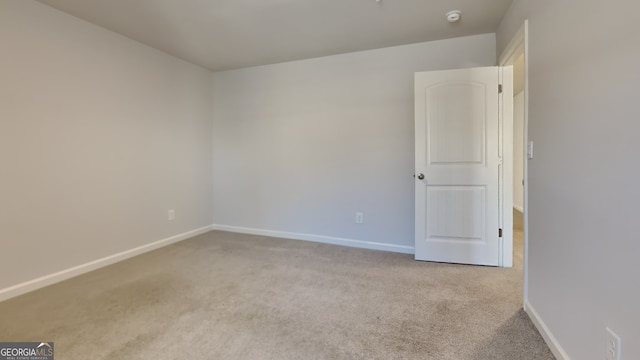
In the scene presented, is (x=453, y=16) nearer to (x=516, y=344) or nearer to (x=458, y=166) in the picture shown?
(x=458, y=166)

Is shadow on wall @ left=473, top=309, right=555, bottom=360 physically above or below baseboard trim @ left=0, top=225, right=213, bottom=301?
below

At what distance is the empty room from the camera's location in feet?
4.64

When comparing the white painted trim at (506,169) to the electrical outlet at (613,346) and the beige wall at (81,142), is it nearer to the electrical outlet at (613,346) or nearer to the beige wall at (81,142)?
the electrical outlet at (613,346)

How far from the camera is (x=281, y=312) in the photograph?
6.77 ft

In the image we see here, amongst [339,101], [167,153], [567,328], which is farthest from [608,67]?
[167,153]

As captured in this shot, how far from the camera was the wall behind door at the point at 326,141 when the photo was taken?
11.0 feet

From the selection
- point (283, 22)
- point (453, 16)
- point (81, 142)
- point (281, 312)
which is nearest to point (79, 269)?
point (81, 142)

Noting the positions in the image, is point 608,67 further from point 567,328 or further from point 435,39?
point 435,39

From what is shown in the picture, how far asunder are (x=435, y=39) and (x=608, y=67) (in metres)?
2.30

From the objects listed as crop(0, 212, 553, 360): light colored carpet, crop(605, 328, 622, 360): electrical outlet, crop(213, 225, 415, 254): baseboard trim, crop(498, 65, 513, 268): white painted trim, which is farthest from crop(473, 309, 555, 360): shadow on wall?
crop(213, 225, 415, 254): baseboard trim

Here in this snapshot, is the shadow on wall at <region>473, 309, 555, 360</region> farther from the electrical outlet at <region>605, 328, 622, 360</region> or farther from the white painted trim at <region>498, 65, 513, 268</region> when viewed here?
the white painted trim at <region>498, 65, 513, 268</region>

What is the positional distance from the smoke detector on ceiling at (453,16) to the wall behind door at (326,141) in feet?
1.65

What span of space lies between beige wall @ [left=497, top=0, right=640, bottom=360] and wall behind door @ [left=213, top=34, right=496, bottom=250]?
1480 millimetres

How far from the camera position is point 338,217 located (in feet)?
12.2
